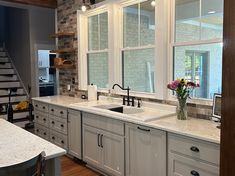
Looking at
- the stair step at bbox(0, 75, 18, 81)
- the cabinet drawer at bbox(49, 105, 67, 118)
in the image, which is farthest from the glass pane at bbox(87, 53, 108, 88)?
the stair step at bbox(0, 75, 18, 81)

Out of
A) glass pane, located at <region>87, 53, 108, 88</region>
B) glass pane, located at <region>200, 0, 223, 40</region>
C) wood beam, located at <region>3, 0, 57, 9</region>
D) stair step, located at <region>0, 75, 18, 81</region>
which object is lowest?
stair step, located at <region>0, 75, 18, 81</region>

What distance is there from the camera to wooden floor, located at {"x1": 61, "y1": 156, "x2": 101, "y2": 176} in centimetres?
323

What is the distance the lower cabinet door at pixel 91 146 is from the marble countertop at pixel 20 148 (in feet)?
4.09

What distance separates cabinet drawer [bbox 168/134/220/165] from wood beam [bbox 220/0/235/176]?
381 mm

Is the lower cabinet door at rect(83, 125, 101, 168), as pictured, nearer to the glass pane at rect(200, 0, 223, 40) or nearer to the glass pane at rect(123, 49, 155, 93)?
the glass pane at rect(123, 49, 155, 93)

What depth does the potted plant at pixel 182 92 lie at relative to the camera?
2541 millimetres

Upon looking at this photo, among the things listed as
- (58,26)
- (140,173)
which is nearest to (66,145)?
(140,173)

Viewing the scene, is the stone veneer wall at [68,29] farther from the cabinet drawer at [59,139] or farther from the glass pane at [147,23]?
the glass pane at [147,23]

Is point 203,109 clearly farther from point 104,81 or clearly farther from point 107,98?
point 104,81

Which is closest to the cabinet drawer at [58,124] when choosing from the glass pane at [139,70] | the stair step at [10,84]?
the glass pane at [139,70]

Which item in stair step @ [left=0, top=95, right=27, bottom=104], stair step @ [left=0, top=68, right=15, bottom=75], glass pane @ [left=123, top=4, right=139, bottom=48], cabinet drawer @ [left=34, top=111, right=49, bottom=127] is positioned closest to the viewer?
glass pane @ [left=123, top=4, right=139, bottom=48]

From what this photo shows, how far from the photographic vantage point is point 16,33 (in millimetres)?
6984

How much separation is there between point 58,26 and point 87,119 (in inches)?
102

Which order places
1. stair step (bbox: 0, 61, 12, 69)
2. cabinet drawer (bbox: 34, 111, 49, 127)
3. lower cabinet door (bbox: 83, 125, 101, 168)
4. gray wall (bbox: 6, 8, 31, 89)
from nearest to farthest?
lower cabinet door (bbox: 83, 125, 101, 168), cabinet drawer (bbox: 34, 111, 49, 127), gray wall (bbox: 6, 8, 31, 89), stair step (bbox: 0, 61, 12, 69)
